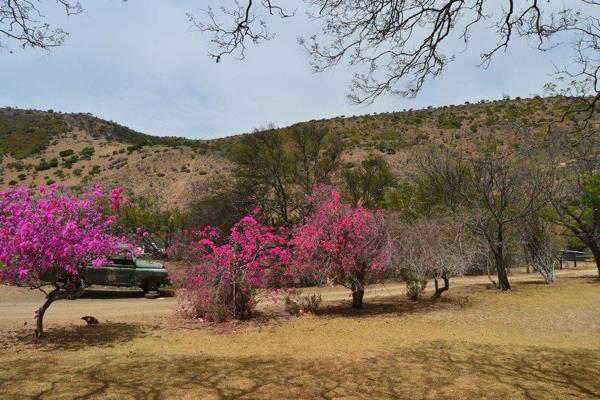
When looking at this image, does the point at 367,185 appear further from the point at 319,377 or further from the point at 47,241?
the point at 319,377

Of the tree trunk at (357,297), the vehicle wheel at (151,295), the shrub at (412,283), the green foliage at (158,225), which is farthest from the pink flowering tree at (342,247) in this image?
the green foliage at (158,225)

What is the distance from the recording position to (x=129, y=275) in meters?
18.2

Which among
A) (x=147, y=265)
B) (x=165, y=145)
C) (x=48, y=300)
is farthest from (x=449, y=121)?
(x=48, y=300)

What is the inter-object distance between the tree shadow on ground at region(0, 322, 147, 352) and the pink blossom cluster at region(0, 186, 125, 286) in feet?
3.72

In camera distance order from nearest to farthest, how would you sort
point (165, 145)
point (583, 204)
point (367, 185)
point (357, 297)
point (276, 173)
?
point (357, 297) < point (583, 204) < point (276, 173) < point (367, 185) < point (165, 145)

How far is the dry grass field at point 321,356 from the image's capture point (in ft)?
21.1

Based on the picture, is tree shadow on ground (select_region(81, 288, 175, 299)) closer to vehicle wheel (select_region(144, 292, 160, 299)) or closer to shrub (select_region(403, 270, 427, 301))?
vehicle wheel (select_region(144, 292, 160, 299))

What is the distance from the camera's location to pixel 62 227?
9.70 m

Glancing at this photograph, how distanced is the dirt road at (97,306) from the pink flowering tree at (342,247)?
2.99 meters

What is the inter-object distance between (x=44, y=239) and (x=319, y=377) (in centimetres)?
610

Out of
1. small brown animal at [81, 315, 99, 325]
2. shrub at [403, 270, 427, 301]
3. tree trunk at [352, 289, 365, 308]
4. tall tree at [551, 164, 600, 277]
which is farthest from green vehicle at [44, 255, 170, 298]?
tall tree at [551, 164, 600, 277]

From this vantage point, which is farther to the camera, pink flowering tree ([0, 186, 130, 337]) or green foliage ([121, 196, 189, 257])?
green foliage ([121, 196, 189, 257])

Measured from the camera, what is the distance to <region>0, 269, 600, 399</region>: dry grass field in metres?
6.42

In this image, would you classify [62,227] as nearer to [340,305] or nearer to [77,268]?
[77,268]
